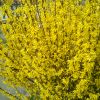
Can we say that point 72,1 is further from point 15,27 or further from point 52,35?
point 15,27

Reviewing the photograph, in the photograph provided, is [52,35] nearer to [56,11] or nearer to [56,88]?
[56,11]

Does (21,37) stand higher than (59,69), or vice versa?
(21,37)

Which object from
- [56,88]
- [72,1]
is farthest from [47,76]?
[72,1]

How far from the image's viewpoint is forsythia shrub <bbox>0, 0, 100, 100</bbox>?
2.27 meters

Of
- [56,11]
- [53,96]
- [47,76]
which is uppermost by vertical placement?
[56,11]

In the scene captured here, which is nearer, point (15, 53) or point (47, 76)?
point (47, 76)

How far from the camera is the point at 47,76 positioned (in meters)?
2.36

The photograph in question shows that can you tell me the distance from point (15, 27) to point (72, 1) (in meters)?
0.57

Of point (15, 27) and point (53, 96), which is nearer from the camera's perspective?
point (53, 96)

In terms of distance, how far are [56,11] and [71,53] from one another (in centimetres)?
40

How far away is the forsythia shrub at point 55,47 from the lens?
7.44ft

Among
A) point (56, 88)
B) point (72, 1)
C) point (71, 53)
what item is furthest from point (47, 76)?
point (72, 1)

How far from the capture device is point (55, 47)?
2.29m

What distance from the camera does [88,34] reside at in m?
2.32
